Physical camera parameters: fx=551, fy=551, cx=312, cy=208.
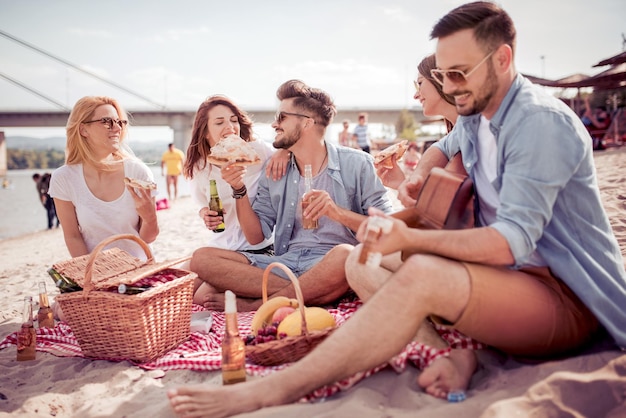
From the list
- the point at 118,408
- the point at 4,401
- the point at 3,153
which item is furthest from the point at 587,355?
the point at 3,153

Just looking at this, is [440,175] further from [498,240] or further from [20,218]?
[20,218]

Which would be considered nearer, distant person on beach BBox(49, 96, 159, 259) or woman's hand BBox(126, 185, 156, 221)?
woman's hand BBox(126, 185, 156, 221)

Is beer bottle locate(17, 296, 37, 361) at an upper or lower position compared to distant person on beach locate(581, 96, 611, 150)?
lower

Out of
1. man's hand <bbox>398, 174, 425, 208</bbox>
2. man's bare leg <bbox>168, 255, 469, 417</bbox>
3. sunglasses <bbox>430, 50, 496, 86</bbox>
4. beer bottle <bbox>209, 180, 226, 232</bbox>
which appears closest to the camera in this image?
man's bare leg <bbox>168, 255, 469, 417</bbox>

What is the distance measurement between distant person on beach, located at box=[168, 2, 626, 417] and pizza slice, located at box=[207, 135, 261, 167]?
190 centimetres

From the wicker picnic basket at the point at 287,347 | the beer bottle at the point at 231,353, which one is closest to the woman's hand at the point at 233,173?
the wicker picnic basket at the point at 287,347

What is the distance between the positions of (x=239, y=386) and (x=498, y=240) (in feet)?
4.19

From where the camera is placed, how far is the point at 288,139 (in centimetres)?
481

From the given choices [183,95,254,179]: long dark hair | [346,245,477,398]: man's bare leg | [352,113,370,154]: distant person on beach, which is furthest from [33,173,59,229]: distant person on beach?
A: [346,245,477,398]: man's bare leg

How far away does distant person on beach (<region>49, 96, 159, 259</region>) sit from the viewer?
4801 millimetres

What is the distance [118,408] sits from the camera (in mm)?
2826

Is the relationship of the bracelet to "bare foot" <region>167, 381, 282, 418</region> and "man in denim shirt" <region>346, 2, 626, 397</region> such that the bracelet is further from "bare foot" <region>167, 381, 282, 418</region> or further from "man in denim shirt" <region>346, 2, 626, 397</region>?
"bare foot" <region>167, 381, 282, 418</region>

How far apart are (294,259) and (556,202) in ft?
7.98

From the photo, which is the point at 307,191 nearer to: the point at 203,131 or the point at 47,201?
the point at 203,131
